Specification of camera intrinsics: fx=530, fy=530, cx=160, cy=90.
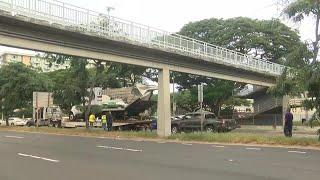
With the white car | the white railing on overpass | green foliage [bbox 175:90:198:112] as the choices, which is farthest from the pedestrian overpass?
the white car

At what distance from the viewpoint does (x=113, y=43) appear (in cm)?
3328

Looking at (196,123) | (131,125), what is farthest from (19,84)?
(196,123)

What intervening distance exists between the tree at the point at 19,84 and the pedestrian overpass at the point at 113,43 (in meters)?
21.7

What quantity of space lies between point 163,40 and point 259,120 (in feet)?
105

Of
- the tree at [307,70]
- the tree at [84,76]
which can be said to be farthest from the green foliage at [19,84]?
the tree at [307,70]

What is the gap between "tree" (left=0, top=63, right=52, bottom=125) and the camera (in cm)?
5681

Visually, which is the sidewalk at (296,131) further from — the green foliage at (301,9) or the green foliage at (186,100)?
the green foliage at (186,100)

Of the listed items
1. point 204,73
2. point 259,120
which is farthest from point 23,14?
point 259,120

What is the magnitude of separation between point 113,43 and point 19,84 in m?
27.0

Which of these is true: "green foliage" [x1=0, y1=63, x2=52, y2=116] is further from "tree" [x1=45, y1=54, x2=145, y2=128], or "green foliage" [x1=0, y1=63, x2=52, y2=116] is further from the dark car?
the dark car

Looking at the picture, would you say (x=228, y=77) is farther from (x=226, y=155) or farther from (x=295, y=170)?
(x=295, y=170)

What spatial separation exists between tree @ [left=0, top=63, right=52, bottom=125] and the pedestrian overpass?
71.3ft

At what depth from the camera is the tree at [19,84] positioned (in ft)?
186

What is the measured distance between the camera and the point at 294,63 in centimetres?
2566
